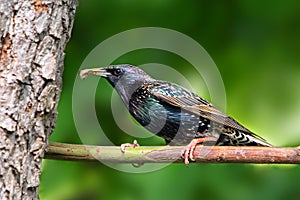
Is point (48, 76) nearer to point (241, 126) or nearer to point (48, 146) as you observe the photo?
point (48, 146)

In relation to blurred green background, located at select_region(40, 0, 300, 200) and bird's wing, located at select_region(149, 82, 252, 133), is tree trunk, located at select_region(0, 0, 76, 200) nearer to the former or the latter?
blurred green background, located at select_region(40, 0, 300, 200)

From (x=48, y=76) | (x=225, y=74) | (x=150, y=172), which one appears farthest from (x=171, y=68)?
(x=48, y=76)

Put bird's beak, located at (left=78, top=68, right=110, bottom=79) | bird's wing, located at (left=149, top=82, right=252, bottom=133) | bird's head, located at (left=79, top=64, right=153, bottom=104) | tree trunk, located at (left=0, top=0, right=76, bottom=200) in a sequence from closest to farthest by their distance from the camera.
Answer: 1. tree trunk, located at (left=0, top=0, right=76, bottom=200)
2. bird's beak, located at (left=78, top=68, right=110, bottom=79)
3. bird's head, located at (left=79, top=64, right=153, bottom=104)
4. bird's wing, located at (left=149, top=82, right=252, bottom=133)

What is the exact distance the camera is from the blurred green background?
3.18m

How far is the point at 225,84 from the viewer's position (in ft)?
10.5

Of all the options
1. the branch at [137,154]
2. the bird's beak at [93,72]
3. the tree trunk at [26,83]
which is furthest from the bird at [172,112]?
the tree trunk at [26,83]

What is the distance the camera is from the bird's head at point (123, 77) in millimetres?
3106

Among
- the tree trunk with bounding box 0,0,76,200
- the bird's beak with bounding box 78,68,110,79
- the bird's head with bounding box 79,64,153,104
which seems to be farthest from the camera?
the bird's head with bounding box 79,64,153,104

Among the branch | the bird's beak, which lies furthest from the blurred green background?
the branch

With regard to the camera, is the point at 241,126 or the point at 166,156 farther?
the point at 241,126

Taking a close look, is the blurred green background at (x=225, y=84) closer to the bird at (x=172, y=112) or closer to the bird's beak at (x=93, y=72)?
the bird at (x=172, y=112)

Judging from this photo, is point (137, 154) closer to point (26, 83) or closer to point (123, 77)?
point (26, 83)

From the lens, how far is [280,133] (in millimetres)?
3047

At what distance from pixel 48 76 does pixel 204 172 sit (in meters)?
0.96
